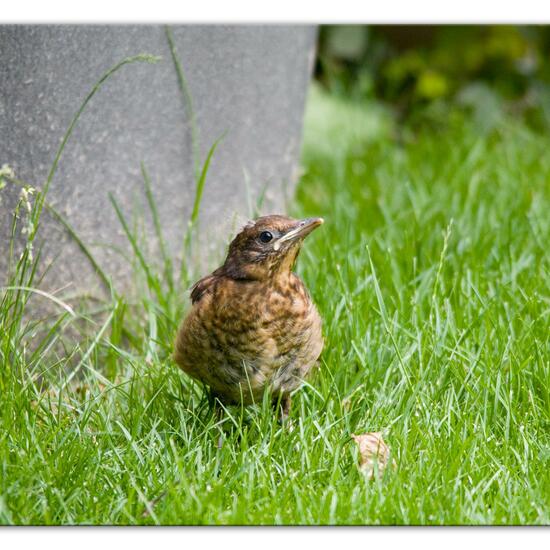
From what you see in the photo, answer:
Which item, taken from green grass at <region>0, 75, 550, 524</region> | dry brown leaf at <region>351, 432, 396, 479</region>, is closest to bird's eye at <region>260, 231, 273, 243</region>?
green grass at <region>0, 75, 550, 524</region>

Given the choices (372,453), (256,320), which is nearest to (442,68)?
(256,320)

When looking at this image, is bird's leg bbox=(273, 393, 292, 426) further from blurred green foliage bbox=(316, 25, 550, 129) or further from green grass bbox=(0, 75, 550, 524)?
blurred green foliage bbox=(316, 25, 550, 129)

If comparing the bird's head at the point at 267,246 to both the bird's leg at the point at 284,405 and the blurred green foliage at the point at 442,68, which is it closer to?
the bird's leg at the point at 284,405

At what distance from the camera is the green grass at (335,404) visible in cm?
301

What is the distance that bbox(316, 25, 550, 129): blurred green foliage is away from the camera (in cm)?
670

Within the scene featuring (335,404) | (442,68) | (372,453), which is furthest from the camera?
(442,68)

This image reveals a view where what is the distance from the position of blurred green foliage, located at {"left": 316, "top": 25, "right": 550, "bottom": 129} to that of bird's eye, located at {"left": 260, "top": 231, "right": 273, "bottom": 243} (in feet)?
11.3

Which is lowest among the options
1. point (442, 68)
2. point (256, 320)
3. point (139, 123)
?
point (256, 320)

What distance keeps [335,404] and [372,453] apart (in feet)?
1.15

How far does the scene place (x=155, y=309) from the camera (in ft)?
13.3

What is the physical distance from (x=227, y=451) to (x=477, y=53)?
4.47 m

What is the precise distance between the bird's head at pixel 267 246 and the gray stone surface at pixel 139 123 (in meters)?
0.55

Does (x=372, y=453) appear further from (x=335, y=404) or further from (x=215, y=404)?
(x=215, y=404)

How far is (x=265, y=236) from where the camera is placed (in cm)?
328
